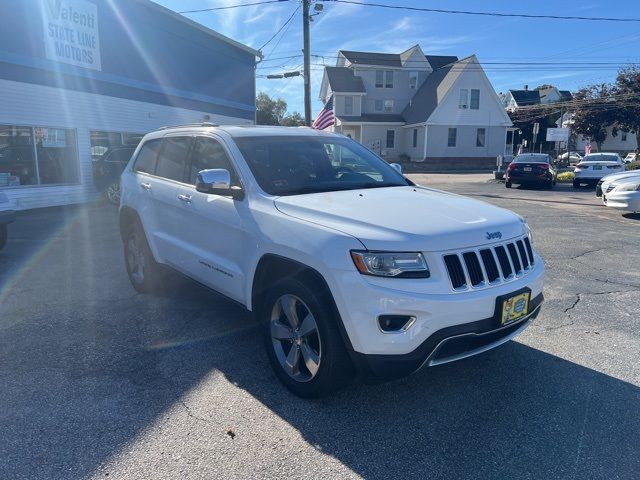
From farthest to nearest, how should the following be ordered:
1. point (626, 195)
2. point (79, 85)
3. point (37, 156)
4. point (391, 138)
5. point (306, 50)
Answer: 1. point (391, 138)
2. point (306, 50)
3. point (79, 85)
4. point (37, 156)
5. point (626, 195)

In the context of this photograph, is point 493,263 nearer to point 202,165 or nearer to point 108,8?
point 202,165

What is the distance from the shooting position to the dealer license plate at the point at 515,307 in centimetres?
308

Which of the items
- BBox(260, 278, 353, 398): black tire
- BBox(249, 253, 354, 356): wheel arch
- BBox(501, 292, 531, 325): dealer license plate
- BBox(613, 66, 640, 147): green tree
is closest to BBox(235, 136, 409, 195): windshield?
BBox(249, 253, 354, 356): wheel arch

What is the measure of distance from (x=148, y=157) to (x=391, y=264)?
380cm

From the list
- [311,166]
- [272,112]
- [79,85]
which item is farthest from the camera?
[272,112]

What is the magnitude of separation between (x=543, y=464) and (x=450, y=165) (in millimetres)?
37085

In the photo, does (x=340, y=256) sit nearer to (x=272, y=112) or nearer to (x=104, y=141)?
(x=104, y=141)

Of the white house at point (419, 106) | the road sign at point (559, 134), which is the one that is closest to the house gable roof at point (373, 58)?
the white house at point (419, 106)

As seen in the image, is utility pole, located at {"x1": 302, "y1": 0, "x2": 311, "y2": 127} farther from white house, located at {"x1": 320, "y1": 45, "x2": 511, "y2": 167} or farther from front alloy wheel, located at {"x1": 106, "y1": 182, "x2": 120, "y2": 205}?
white house, located at {"x1": 320, "y1": 45, "x2": 511, "y2": 167}

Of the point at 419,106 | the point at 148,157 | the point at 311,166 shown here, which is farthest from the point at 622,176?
the point at 419,106

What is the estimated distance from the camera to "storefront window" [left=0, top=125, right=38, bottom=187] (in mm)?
12758

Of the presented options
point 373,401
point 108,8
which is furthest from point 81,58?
point 373,401

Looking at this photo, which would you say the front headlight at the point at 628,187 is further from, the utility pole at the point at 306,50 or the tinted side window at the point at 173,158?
the utility pole at the point at 306,50

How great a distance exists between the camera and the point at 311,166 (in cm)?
431
